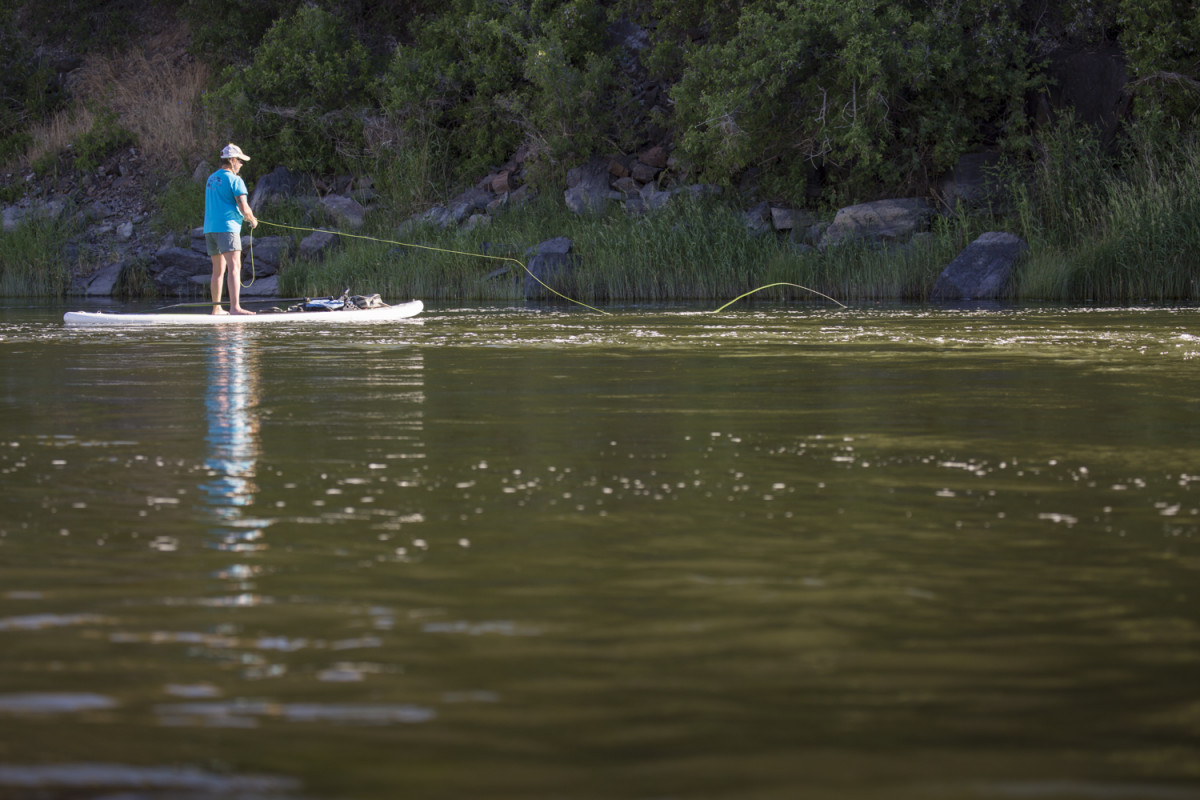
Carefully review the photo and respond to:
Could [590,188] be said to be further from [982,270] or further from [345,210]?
[982,270]

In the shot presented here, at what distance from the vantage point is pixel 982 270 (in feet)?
72.9

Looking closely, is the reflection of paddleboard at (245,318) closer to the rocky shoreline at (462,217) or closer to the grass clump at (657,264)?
the grass clump at (657,264)

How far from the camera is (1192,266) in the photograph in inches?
821

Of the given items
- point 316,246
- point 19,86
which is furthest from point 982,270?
point 19,86

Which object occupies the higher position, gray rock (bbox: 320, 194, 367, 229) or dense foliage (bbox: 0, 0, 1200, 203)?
dense foliage (bbox: 0, 0, 1200, 203)

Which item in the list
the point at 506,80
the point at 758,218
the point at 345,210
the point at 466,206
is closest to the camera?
the point at 758,218

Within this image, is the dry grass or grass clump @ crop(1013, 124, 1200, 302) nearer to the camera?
grass clump @ crop(1013, 124, 1200, 302)

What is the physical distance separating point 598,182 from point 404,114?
5306 mm

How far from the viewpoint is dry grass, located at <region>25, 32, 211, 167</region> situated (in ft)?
117

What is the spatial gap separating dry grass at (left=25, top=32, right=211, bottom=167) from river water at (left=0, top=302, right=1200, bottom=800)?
95.8 feet

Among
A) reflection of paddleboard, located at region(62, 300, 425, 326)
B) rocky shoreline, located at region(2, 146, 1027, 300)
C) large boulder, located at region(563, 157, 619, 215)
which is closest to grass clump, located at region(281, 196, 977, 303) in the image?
rocky shoreline, located at region(2, 146, 1027, 300)

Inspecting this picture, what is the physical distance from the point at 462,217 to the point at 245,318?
12.5 meters

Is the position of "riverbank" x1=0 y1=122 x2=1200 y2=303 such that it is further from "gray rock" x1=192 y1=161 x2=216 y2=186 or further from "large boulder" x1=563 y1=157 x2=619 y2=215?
"gray rock" x1=192 y1=161 x2=216 y2=186

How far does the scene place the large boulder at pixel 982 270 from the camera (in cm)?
2206
